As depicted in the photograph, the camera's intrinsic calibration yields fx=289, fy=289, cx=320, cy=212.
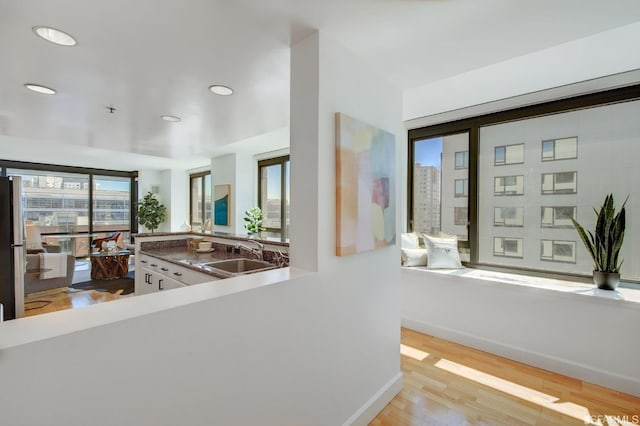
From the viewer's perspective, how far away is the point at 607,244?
8.09 ft

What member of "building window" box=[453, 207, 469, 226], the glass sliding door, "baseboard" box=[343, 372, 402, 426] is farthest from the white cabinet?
the glass sliding door

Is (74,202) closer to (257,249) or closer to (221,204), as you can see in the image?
(221,204)

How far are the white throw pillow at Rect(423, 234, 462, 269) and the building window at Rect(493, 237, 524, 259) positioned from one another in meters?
0.41

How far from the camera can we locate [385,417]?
1.99 m

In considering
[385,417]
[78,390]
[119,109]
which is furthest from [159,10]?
[385,417]

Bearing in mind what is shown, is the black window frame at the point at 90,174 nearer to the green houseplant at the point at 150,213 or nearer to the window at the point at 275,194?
the green houseplant at the point at 150,213

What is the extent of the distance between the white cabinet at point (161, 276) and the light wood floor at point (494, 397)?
73.3 inches

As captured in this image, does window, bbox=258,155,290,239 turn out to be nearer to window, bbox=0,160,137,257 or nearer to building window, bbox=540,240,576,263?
building window, bbox=540,240,576,263

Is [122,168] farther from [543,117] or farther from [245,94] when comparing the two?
[543,117]

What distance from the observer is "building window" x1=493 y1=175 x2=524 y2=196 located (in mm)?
3133

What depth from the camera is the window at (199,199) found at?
25.6 ft

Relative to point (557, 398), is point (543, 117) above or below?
above

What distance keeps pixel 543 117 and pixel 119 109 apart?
431cm

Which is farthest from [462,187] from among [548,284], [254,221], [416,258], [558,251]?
[254,221]
